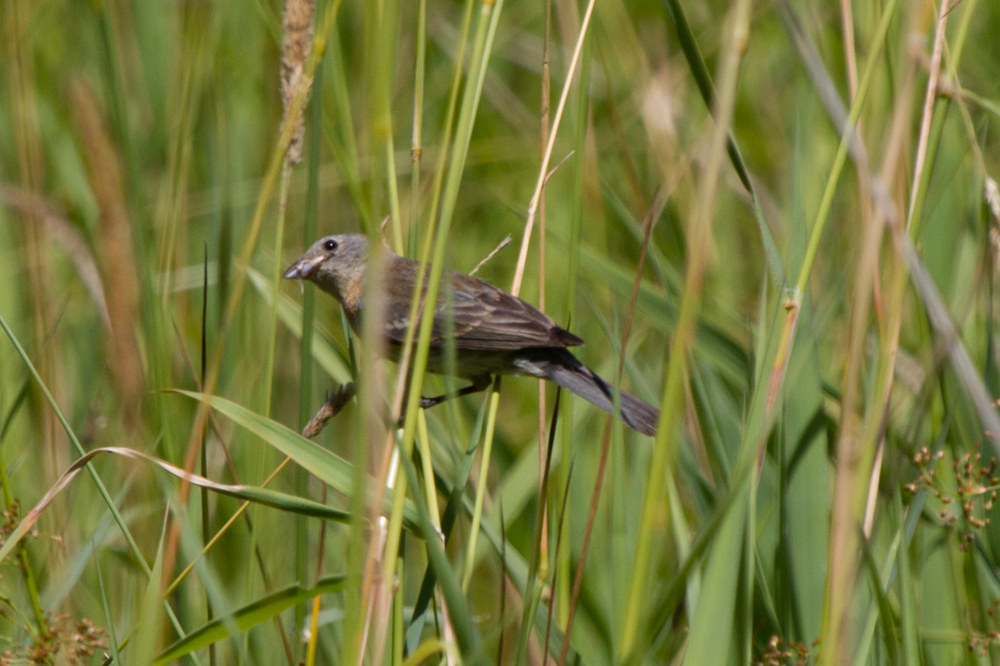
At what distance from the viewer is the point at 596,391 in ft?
9.50

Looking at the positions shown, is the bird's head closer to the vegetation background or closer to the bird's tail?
the vegetation background

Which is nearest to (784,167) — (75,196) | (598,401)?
(598,401)

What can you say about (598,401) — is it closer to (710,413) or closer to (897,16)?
(710,413)

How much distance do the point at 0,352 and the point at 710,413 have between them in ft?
8.28

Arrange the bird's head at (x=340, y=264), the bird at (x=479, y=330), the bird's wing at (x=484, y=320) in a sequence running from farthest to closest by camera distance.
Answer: the bird's head at (x=340, y=264) < the bird's wing at (x=484, y=320) < the bird at (x=479, y=330)

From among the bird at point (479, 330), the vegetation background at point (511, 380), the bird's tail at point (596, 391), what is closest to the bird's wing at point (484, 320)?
the bird at point (479, 330)

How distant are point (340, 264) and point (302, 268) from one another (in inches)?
20.9

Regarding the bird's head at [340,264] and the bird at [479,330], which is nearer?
the bird at [479,330]

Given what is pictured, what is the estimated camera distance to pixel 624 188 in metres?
5.13

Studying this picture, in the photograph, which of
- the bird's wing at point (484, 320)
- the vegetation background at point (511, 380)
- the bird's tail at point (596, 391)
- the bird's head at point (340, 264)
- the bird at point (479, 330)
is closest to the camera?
the vegetation background at point (511, 380)

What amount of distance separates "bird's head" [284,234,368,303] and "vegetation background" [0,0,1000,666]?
0.29m

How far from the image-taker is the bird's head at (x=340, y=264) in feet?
11.6

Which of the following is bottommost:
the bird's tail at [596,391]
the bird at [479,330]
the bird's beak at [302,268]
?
the bird's tail at [596,391]

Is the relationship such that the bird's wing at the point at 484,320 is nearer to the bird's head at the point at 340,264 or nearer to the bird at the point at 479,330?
the bird at the point at 479,330
